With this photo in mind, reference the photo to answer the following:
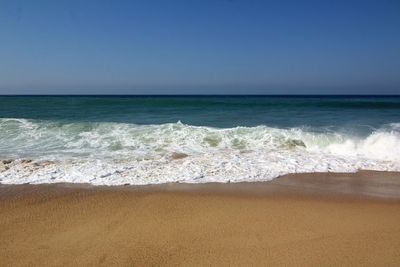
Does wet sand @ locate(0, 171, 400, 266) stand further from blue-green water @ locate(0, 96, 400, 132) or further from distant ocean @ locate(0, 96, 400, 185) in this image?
blue-green water @ locate(0, 96, 400, 132)

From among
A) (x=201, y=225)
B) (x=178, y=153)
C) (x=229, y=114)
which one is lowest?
(x=201, y=225)

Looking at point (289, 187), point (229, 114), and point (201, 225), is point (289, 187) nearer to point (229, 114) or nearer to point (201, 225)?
point (201, 225)

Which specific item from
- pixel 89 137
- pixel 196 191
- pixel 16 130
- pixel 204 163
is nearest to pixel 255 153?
pixel 204 163

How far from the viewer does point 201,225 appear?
4488 millimetres

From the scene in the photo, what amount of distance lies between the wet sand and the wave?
698 mm

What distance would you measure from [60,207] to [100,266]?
1.96 meters

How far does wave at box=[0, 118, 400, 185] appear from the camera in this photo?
6898 millimetres

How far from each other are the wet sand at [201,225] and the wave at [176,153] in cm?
70

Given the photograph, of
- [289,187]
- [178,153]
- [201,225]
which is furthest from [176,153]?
[201,225]

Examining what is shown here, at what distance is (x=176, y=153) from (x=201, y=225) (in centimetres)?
492

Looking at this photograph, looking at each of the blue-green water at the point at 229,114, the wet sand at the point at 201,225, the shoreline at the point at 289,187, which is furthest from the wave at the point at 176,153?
the blue-green water at the point at 229,114

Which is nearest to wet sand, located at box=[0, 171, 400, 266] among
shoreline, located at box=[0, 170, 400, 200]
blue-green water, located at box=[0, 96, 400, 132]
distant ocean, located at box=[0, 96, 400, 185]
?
shoreline, located at box=[0, 170, 400, 200]

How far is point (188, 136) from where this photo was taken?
1189 centimetres

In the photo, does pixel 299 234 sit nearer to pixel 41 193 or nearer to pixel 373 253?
pixel 373 253
